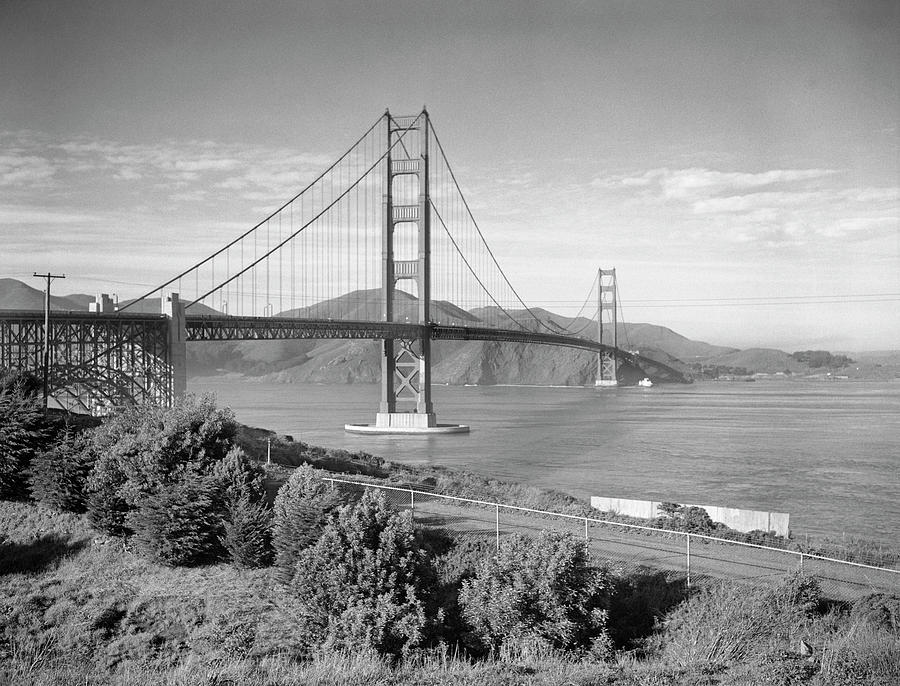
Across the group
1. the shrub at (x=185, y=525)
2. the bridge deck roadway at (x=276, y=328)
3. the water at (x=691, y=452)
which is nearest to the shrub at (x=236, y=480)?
the shrub at (x=185, y=525)

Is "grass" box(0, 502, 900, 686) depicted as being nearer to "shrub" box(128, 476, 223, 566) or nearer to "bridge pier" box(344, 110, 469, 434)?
"shrub" box(128, 476, 223, 566)

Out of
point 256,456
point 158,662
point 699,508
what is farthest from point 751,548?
point 256,456

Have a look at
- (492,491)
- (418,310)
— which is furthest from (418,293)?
(492,491)

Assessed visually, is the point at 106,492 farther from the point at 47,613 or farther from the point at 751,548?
the point at 751,548

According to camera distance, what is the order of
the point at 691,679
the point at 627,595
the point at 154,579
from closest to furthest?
the point at 691,679
the point at 627,595
the point at 154,579

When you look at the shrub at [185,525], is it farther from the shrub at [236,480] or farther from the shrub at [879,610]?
the shrub at [879,610]

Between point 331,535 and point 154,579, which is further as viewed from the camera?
point 154,579
